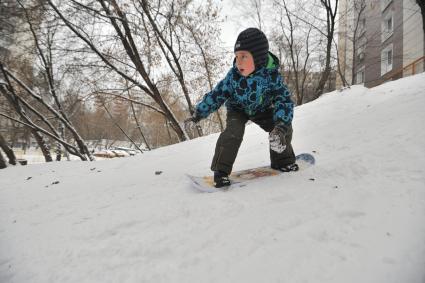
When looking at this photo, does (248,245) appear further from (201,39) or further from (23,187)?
(201,39)

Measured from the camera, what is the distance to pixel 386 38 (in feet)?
60.9

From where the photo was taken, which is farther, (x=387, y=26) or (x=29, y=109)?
(x=387, y=26)

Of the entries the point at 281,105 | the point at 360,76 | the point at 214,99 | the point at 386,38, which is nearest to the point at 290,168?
the point at 281,105

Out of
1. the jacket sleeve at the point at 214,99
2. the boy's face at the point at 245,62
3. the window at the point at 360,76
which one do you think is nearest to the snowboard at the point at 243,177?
the jacket sleeve at the point at 214,99

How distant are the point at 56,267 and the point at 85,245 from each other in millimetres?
214

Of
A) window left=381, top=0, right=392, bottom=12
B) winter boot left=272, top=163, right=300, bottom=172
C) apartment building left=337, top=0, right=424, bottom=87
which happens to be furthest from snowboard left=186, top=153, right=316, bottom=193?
window left=381, top=0, right=392, bottom=12

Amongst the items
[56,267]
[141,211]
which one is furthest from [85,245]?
[141,211]

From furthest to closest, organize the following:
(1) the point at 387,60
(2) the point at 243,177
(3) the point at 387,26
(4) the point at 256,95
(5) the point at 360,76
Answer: (5) the point at 360,76, (1) the point at 387,60, (3) the point at 387,26, (2) the point at 243,177, (4) the point at 256,95

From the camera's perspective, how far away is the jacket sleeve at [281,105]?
2.35m

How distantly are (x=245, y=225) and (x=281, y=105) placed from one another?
1186 millimetres

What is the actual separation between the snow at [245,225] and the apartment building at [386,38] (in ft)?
41.5

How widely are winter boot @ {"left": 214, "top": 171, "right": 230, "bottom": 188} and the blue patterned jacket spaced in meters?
0.62

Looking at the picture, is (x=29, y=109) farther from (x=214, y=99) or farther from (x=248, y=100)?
(x=248, y=100)

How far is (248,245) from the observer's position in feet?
4.65
